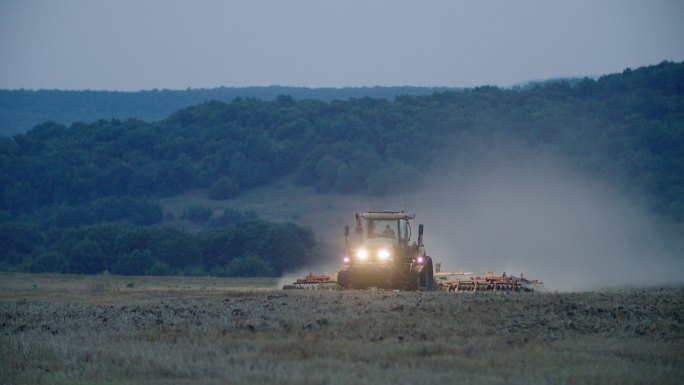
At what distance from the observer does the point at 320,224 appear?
4063 inches

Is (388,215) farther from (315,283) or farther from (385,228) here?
(315,283)

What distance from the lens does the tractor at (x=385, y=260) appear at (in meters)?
34.6

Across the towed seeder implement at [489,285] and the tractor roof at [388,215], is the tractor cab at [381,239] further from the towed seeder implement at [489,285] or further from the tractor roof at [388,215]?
the towed seeder implement at [489,285]

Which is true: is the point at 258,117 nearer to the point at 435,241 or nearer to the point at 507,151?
the point at 507,151

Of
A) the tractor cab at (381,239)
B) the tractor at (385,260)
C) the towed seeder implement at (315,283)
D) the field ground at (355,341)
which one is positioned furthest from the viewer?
the towed seeder implement at (315,283)

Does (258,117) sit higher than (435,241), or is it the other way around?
(258,117)

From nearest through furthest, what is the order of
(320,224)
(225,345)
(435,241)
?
(225,345) → (435,241) → (320,224)

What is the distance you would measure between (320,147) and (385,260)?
8799 centimetres

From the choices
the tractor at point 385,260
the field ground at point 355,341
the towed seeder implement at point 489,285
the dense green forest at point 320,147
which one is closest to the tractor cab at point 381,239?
the tractor at point 385,260

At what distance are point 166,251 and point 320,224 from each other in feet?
79.1

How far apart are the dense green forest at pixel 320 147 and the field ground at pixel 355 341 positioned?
6831 centimetres

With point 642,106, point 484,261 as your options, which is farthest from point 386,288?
point 642,106

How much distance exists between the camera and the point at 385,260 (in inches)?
1371

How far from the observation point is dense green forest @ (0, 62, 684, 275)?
353 ft
